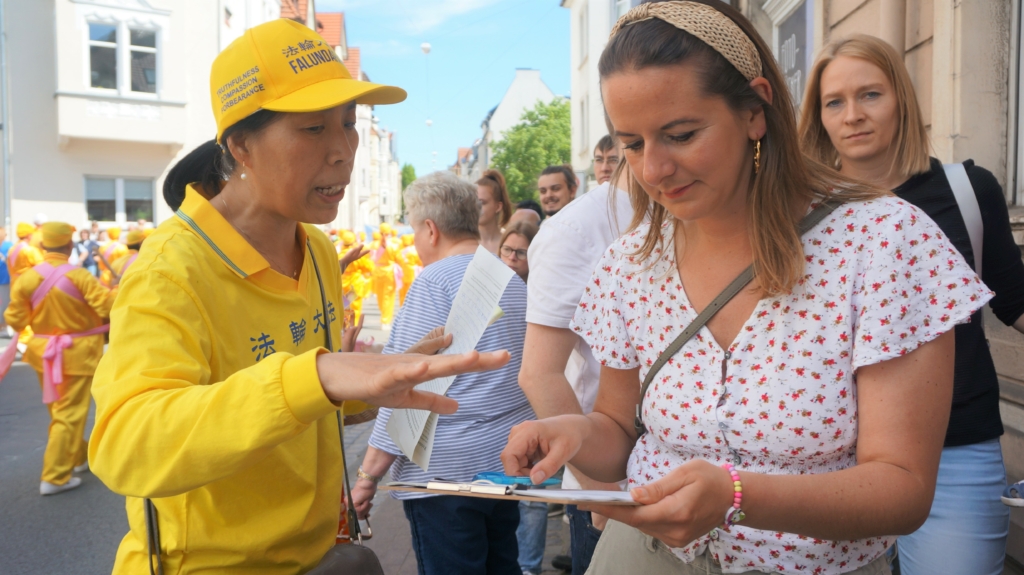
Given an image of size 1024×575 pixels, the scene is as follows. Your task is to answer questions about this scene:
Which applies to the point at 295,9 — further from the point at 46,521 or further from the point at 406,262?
the point at 46,521

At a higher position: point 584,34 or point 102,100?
point 584,34

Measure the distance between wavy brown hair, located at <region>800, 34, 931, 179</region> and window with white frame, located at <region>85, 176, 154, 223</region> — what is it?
83.9ft

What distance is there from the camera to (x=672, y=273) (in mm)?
1754

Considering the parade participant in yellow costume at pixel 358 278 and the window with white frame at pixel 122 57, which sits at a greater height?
the window with white frame at pixel 122 57

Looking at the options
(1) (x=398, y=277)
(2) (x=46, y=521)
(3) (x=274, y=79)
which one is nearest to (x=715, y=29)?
(3) (x=274, y=79)

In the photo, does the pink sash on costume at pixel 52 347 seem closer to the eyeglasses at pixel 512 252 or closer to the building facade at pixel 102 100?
the eyeglasses at pixel 512 252

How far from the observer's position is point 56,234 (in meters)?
7.13

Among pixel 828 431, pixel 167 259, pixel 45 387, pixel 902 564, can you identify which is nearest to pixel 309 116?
pixel 167 259

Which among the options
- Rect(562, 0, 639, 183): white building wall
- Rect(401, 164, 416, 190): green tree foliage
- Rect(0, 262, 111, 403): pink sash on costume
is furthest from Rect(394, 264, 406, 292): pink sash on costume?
Rect(401, 164, 416, 190): green tree foliage

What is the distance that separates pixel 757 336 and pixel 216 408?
104 cm

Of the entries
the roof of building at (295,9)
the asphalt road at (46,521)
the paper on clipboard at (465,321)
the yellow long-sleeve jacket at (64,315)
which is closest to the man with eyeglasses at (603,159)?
the paper on clipboard at (465,321)

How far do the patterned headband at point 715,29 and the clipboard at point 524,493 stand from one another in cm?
90

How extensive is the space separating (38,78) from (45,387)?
69.6ft

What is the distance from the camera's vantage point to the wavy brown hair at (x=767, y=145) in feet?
5.12
